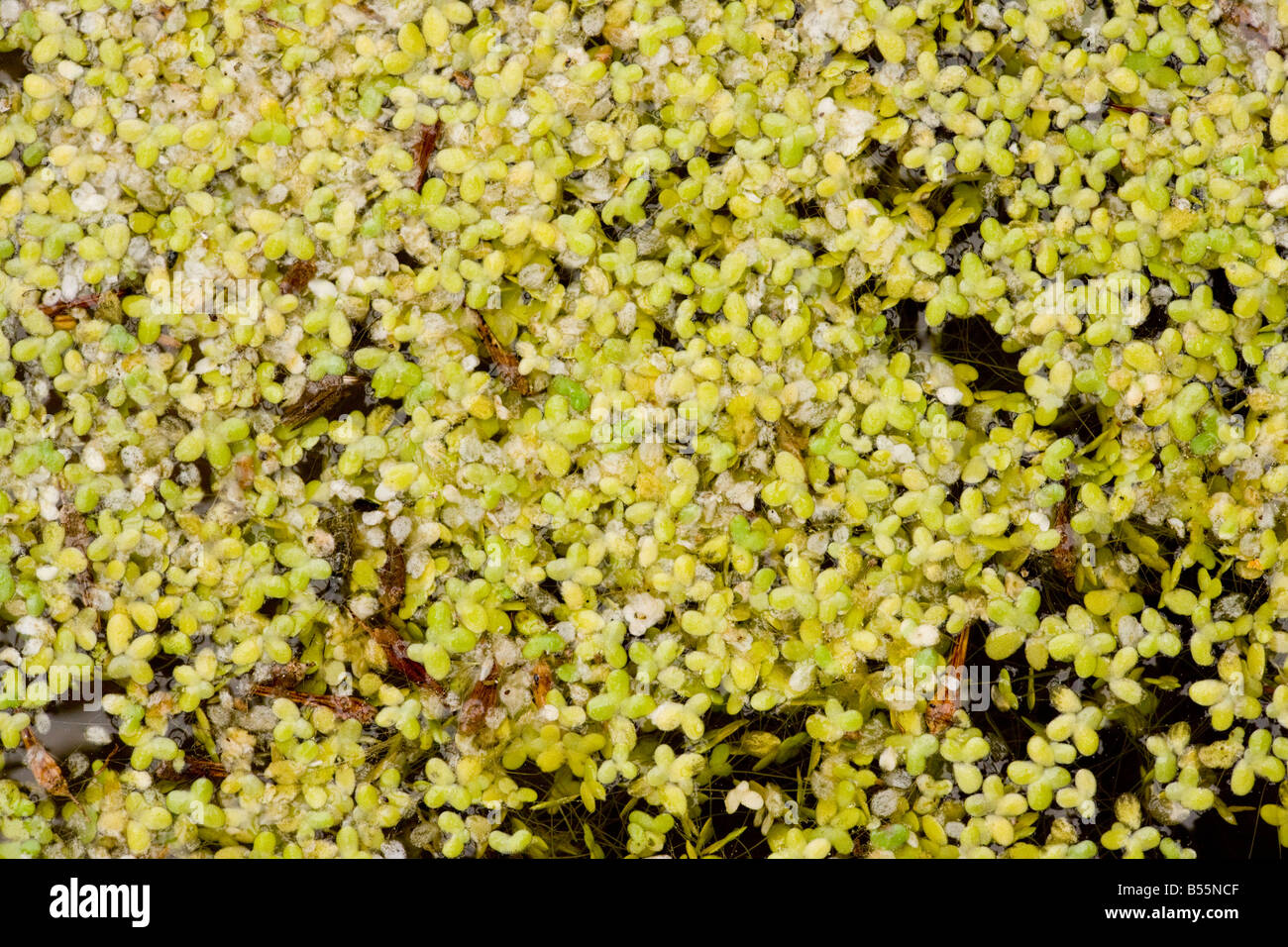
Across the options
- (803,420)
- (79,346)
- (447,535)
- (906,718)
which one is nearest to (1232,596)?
(906,718)

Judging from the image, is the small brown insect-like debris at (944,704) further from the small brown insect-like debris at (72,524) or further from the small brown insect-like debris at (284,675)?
Answer: the small brown insect-like debris at (72,524)

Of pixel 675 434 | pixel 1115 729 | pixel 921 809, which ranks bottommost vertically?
pixel 921 809

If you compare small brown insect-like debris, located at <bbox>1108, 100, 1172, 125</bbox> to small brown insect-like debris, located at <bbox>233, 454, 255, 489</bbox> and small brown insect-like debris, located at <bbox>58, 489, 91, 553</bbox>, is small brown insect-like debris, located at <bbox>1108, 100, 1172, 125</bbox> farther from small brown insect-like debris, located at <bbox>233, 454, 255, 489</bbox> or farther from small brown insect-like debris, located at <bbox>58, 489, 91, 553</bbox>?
small brown insect-like debris, located at <bbox>58, 489, 91, 553</bbox>

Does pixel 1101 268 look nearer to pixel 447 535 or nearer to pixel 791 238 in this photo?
pixel 791 238

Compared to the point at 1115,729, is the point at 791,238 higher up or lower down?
higher up
